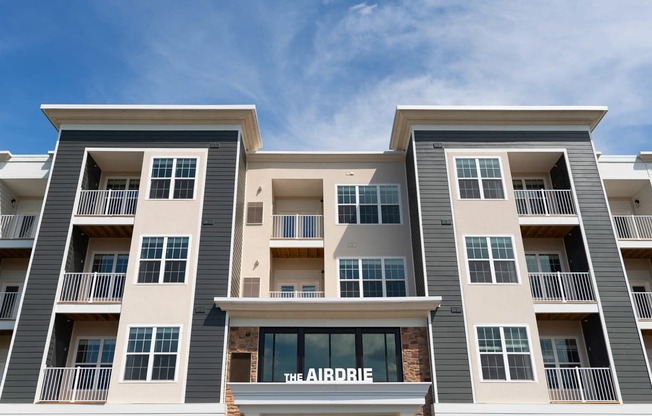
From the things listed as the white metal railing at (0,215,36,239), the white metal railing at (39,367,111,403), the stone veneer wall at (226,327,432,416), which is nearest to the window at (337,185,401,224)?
the stone veneer wall at (226,327,432,416)

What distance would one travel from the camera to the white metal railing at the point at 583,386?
17.0 meters

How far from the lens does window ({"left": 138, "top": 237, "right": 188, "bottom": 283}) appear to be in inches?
727

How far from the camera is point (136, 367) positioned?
17094 mm

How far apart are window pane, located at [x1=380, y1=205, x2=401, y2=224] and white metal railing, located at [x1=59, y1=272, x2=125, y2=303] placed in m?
9.80

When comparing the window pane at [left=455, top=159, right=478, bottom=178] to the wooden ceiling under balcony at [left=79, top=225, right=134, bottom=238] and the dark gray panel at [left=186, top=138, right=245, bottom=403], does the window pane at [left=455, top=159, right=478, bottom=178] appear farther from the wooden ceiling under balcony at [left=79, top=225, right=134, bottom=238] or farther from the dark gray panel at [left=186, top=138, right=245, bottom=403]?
the wooden ceiling under balcony at [left=79, top=225, right=134, bottom=238]

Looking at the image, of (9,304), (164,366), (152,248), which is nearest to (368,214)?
(152,248)

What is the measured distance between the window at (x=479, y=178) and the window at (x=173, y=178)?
9724 millimetres

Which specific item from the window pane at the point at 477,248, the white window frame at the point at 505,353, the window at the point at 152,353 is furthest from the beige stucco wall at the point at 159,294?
the window pane at the point at 477,248

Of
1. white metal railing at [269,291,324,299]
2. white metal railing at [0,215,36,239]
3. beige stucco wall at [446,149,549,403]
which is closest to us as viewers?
beige stucco wall at [446,149,549,403]

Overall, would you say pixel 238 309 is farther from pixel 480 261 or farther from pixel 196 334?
pixel 480 261

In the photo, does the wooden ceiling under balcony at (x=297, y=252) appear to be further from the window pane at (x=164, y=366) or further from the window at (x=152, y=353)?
the window pane at (x=164, y=366)

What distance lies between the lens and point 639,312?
1981 centimetres

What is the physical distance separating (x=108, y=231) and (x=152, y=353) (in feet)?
17.2

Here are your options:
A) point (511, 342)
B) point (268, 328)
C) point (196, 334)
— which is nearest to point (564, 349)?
point (511, 342)
